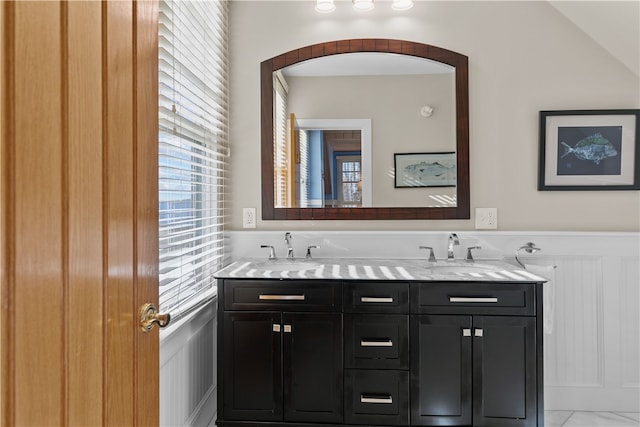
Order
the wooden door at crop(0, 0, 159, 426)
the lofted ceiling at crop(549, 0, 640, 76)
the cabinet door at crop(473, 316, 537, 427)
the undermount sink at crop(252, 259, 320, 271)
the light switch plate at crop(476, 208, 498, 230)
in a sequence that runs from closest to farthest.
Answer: the wooden door at crop(0, 0, 159, 426), the cabinet door at crop(473, 316, 537, 427), the lofted ceiling at crop(549, 0, 640, 76), the undermount sink at crop(252, 259, 320, 271), the light switch plate at crop(476, 208, 498, 230)

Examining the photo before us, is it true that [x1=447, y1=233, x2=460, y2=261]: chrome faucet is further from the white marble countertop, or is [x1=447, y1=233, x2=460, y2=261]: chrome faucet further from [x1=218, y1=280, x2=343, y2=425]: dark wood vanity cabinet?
[x1=218, y1=280, x2=343, y2=425]: dark wood vanity cabinet

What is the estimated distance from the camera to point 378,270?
7.16 feet

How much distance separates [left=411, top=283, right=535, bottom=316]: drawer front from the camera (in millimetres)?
1939

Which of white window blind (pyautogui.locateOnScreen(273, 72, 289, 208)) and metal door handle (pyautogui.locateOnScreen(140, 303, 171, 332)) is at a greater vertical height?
white window blind (pyautogui.locateOnScreen(273, 72, 289, 208))

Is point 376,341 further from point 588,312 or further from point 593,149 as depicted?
point 593,149

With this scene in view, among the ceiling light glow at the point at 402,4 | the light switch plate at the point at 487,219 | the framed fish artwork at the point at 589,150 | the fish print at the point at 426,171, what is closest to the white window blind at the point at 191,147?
the ceiling light glow at the point at 402,4

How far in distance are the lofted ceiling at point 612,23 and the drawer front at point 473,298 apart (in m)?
1.52

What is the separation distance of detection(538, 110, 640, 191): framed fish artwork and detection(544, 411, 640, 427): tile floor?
1285mm

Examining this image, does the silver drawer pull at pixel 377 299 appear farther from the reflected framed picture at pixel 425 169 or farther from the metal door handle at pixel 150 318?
the metal door handle at pixel 150 318

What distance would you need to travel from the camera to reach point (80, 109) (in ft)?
2.56

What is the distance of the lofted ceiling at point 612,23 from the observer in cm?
222

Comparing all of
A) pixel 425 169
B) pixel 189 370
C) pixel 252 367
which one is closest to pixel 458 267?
pixel 425 169

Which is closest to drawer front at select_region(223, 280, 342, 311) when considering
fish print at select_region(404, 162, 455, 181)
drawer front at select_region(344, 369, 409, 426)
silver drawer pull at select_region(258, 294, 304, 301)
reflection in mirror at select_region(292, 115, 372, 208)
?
silver drawer pull at select_region(258, 294, 304, 301)

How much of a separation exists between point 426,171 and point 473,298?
2.88 ft
